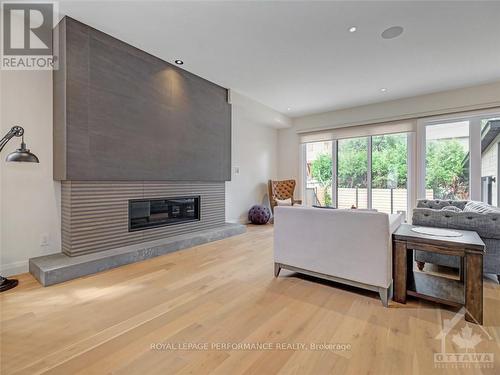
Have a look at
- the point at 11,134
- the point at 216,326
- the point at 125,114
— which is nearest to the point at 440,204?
the point at 216,326

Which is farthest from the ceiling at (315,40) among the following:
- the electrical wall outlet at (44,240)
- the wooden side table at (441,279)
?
the electrical wall outlet at (44,240)

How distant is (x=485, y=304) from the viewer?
2.03m

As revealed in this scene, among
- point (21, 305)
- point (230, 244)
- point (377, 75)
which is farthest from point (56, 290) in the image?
point (377, 75)

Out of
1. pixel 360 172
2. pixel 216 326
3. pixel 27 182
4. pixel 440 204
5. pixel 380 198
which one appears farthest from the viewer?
pixel 360 172

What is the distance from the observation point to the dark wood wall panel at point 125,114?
2635 millimetres

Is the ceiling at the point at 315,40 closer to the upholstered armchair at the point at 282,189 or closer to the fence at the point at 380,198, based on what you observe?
the fence at the point at 380,198

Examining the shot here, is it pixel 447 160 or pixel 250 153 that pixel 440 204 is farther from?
pixel 250 153

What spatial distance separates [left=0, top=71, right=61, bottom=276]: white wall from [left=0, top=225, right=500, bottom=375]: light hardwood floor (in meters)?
0.33

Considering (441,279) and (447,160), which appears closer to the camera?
(441,279)

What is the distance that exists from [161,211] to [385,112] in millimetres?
4757

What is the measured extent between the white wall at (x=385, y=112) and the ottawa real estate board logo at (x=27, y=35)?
5016 mm

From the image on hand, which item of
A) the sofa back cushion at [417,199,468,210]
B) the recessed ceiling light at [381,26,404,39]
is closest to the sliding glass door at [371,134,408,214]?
the sofa back cushion at [417,199,468,210]

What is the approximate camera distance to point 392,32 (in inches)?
109

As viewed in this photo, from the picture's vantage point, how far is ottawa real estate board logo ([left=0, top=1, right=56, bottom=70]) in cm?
249
